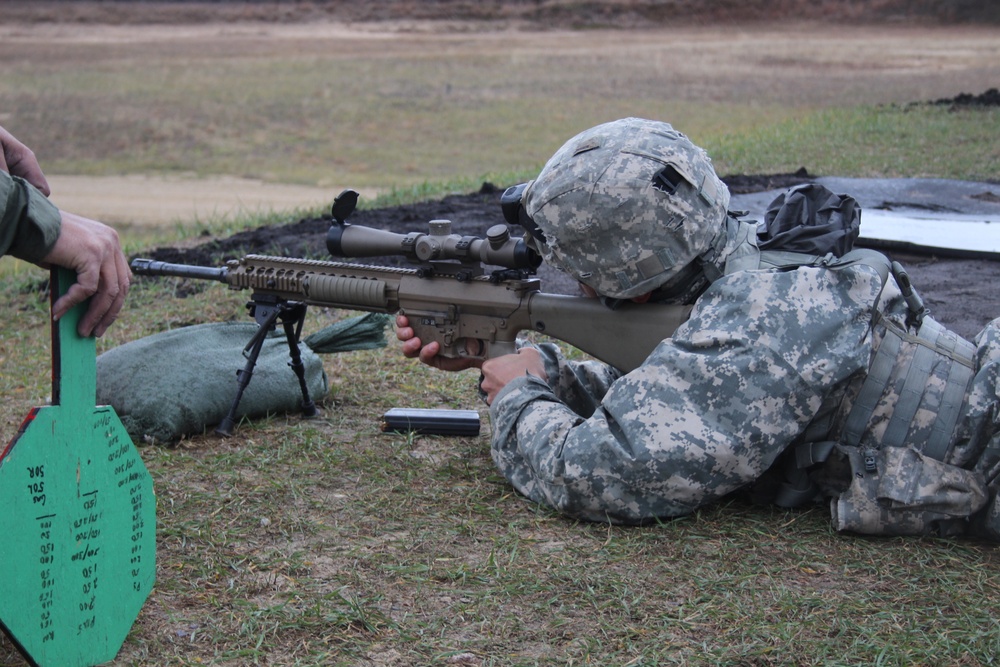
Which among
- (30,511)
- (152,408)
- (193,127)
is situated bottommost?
(193,127)

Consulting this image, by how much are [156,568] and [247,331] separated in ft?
6.26

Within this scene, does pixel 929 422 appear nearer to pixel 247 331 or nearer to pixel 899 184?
pixel 247 331

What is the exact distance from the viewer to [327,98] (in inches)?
996

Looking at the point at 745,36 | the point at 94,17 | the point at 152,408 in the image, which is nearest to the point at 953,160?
the point at 152,408

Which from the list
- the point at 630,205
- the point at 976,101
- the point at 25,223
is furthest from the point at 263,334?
the point at 976,101

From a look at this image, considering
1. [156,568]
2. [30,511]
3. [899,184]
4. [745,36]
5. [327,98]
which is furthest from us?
[745,36]

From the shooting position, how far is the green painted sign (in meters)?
2.47

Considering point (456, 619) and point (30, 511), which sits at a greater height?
point (30, 511)

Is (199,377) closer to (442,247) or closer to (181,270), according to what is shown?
(181,270)

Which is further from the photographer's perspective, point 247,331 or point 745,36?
point 745,36

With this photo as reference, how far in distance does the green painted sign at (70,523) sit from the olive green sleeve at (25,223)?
0.10 meters

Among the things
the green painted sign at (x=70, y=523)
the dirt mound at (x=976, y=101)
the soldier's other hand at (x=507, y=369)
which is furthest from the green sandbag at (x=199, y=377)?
the dirt mound at (x=976, y=101)

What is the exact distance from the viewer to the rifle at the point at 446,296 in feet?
12.0

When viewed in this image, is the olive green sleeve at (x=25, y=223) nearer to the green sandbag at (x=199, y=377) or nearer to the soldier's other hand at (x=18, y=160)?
the soldier's other hand at (x=18, y=160)
